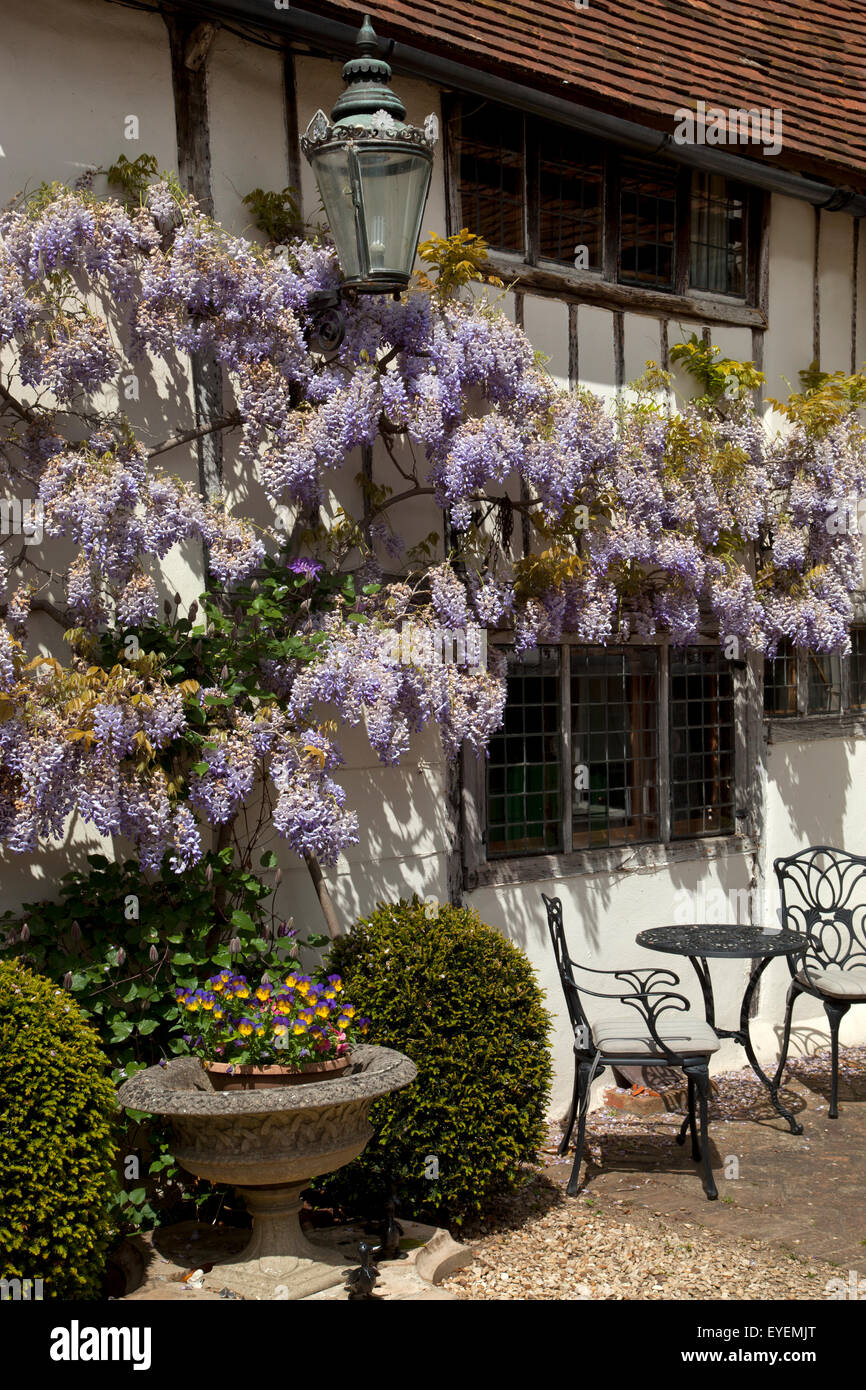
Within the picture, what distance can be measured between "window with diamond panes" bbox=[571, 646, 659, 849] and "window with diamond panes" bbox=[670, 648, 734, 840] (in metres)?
0.16

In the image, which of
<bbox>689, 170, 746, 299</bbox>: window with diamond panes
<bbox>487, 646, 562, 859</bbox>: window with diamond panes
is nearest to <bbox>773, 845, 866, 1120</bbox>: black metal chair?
<bbox>487, 646, 562, 859</bbox>: window with diamond panes

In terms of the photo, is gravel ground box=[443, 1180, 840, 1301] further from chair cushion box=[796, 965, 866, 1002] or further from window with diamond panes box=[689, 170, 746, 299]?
window with diamond panes box=[689, 170, 746, 299]

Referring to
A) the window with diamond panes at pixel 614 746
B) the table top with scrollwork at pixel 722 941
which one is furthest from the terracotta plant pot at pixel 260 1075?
the window with diamond panes at pixel 614 746

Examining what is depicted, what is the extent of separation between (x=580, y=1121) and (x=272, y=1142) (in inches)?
74.2

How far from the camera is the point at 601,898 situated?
23.7 feet

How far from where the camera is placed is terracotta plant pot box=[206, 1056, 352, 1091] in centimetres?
467

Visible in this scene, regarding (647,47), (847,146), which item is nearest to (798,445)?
A: (847,146)

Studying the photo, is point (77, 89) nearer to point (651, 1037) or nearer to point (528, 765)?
point (528, 765)

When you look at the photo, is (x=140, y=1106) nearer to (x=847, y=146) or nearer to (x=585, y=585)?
(x=585, y=585)

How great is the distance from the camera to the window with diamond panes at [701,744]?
25.5 feet

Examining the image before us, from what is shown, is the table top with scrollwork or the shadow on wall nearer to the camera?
the table top with scrollwork

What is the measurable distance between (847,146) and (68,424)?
16.4 ft

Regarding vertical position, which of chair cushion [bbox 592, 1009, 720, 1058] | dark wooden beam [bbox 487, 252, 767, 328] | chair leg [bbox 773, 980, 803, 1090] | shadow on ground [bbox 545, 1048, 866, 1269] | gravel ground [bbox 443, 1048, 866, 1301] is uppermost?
dark wooden beam [bbox 487, 252, 767, 328]

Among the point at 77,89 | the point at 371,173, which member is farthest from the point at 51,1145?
the point at 77,89
